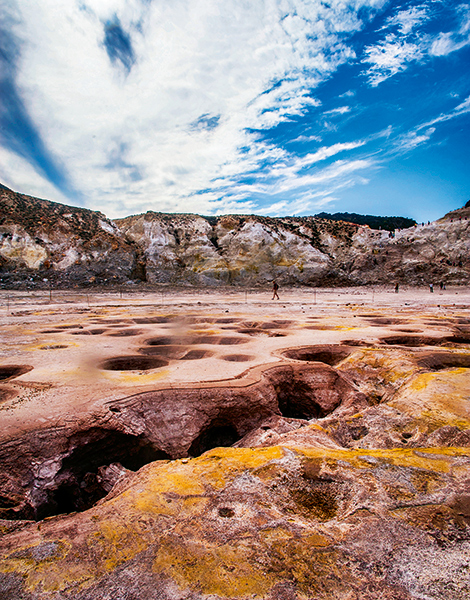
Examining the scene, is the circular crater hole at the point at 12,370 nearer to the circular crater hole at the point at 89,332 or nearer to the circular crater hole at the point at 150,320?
the circular crater hole at the point at 89,332

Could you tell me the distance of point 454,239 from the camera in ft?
122

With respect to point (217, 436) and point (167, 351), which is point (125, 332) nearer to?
point (167, 351)

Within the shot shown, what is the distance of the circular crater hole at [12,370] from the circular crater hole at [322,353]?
16.3 ft

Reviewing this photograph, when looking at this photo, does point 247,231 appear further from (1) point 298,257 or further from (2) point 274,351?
(2) point 274,351

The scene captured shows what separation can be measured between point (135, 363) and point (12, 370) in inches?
83.9

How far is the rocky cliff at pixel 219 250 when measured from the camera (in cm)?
3384

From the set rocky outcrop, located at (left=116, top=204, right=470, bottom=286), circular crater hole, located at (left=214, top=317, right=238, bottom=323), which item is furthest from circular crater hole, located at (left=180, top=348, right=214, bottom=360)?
rocky outcrop, located at (left=116, top=204, right=470, bottom=286)

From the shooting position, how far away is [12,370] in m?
5.74

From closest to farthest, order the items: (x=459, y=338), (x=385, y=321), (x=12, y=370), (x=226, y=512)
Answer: (x=226, y=512) < (x=12, y=370) < (x=459, y=338) < (x=385, y=321)

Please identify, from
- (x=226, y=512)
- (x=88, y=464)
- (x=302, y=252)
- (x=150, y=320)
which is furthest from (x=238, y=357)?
(x=302, y=252)

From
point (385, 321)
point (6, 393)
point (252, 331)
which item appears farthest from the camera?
point (385, 321)

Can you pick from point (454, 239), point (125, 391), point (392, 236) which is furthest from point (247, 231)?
point (125, 391)

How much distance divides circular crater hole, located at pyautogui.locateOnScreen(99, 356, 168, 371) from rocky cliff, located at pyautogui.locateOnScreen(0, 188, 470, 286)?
28.6 meters

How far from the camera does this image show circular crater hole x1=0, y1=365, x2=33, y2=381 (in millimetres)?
5617
